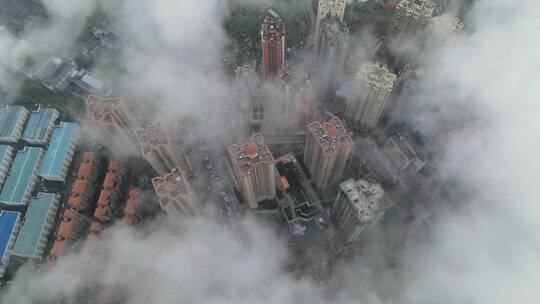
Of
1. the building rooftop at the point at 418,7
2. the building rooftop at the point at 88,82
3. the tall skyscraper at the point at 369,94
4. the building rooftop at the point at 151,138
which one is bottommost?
the building rooftop at the point at 88,82

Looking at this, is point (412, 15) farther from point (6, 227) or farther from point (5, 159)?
point (6, 227)

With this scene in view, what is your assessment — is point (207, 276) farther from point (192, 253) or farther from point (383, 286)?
point (383, 286)

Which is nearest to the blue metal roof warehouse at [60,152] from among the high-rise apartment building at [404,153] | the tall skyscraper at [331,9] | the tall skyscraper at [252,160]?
the tall skyscraper at [252,160]

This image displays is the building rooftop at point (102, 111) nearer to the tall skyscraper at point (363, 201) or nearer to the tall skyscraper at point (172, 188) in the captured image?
the tall skyscraper at point (172, 188)

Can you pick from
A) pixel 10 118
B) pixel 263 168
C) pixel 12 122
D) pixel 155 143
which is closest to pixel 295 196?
pixel 263 168

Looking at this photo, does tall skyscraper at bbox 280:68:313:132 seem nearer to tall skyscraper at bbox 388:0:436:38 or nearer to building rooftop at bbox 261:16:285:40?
building rooftop at bbox 261:16:285:40

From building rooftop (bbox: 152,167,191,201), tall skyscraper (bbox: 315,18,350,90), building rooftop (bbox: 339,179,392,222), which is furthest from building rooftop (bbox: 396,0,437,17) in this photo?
building rooftop (bbox: 152,167,191,201)
